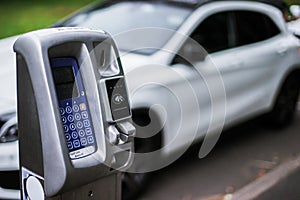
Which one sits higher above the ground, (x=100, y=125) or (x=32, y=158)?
(x=100, y=125)

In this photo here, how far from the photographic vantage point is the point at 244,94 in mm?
4734

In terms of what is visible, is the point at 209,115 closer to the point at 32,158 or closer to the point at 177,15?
the point at 177,15

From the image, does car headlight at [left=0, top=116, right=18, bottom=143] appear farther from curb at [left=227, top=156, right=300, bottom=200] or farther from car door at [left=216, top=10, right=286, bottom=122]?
car door at [left=216, top=10, right=286, bottom=122]

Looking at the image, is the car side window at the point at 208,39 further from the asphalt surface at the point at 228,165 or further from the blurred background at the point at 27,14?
the blurred background at the point at 27,14

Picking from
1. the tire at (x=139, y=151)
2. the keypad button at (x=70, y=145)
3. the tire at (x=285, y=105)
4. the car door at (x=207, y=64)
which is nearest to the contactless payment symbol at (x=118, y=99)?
the keypad button at (x=70, y=145)

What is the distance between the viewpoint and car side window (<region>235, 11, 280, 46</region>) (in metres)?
4.81

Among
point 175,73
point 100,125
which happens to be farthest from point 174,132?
point 100,125

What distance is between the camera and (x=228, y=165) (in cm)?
463

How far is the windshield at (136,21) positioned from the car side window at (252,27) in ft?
2.23

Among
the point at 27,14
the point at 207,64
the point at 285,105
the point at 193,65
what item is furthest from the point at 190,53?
the point at 27,14

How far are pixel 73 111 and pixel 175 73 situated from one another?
2.26 m

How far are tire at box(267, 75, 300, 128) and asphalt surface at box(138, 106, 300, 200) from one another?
115 mm

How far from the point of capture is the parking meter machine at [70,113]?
1.72 meters

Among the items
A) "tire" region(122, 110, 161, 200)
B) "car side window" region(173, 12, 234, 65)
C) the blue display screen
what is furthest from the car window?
the blue display screen
